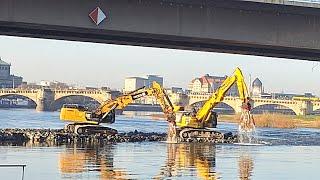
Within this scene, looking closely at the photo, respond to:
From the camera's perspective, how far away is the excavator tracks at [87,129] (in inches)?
2500

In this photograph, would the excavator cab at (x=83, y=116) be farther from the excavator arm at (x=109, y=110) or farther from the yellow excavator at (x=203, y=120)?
the yellow excavator at (x=203, y=120)

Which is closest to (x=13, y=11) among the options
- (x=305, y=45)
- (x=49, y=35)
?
(x=49, y=35)

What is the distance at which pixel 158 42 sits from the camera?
1122 inches

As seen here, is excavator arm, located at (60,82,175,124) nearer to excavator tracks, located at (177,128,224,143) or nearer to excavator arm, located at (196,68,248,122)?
excavator arm, located at (196,68,248,122)

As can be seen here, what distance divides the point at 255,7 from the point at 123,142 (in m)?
37.2

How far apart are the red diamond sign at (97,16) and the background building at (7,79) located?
439 ft

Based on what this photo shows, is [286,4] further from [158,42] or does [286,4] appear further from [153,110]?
[153,110]

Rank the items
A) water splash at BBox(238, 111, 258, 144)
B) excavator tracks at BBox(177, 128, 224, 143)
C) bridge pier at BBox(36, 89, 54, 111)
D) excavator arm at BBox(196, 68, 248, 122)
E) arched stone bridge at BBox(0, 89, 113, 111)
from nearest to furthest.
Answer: excavator tracks at BBox(177, 128, 224, 143)
excavator arm at BBox(196, 68, 248, 122)
water splash at BBox(238, 111, 258, 144)
arched stone bridge at BBox(0, 89, 113, 111)
bridge pier at BBox(36, 89, 54, 111)

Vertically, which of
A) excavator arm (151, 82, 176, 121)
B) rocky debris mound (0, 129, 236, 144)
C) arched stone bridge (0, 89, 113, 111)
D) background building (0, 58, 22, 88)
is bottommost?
rocky debris mound (0, 129, 236, 144)

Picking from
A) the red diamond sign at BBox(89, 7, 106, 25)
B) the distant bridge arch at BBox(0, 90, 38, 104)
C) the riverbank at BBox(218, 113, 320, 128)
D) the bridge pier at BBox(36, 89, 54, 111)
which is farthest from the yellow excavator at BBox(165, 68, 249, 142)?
the riverbank at BBox(218, 113, 320, 128)

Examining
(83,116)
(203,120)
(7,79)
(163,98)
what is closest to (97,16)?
(203,120)

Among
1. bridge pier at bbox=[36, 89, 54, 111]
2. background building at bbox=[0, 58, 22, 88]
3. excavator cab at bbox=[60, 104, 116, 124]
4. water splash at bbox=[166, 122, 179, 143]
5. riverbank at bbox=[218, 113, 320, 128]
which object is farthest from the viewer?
background building at bbox=[0, 58, 22, 88]

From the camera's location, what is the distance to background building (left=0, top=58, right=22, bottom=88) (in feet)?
525

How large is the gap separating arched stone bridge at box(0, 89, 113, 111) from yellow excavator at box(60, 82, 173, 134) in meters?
45.7
